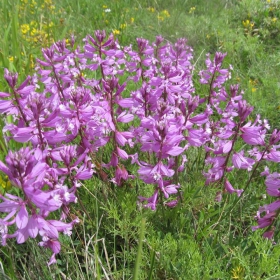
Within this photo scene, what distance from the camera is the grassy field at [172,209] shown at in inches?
79.8

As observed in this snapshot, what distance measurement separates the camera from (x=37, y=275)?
7.03ft

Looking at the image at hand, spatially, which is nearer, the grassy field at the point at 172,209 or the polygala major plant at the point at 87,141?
the polygala major plant at the point at 87,141

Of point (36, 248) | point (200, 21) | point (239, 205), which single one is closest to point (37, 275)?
point (36, 248)

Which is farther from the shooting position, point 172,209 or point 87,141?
point 172,209

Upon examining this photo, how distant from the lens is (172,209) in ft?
7.72

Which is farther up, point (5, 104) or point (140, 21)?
point (5, 104)

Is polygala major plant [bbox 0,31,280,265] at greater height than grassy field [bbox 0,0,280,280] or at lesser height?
greater

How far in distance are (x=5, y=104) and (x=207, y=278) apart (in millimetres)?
1460

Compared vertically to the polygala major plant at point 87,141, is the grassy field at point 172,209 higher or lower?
lower

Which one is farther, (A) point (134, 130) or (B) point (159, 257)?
(A) point (134, 130)

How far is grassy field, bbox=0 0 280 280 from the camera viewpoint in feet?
6.65

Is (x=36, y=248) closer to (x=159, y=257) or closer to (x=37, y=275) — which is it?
(x=37, y=275)

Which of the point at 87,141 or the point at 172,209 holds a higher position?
the point at 87,141

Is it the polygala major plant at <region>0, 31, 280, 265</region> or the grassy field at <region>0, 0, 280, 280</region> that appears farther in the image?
the grassy field at <region>0, 0, 280, 280</region>
